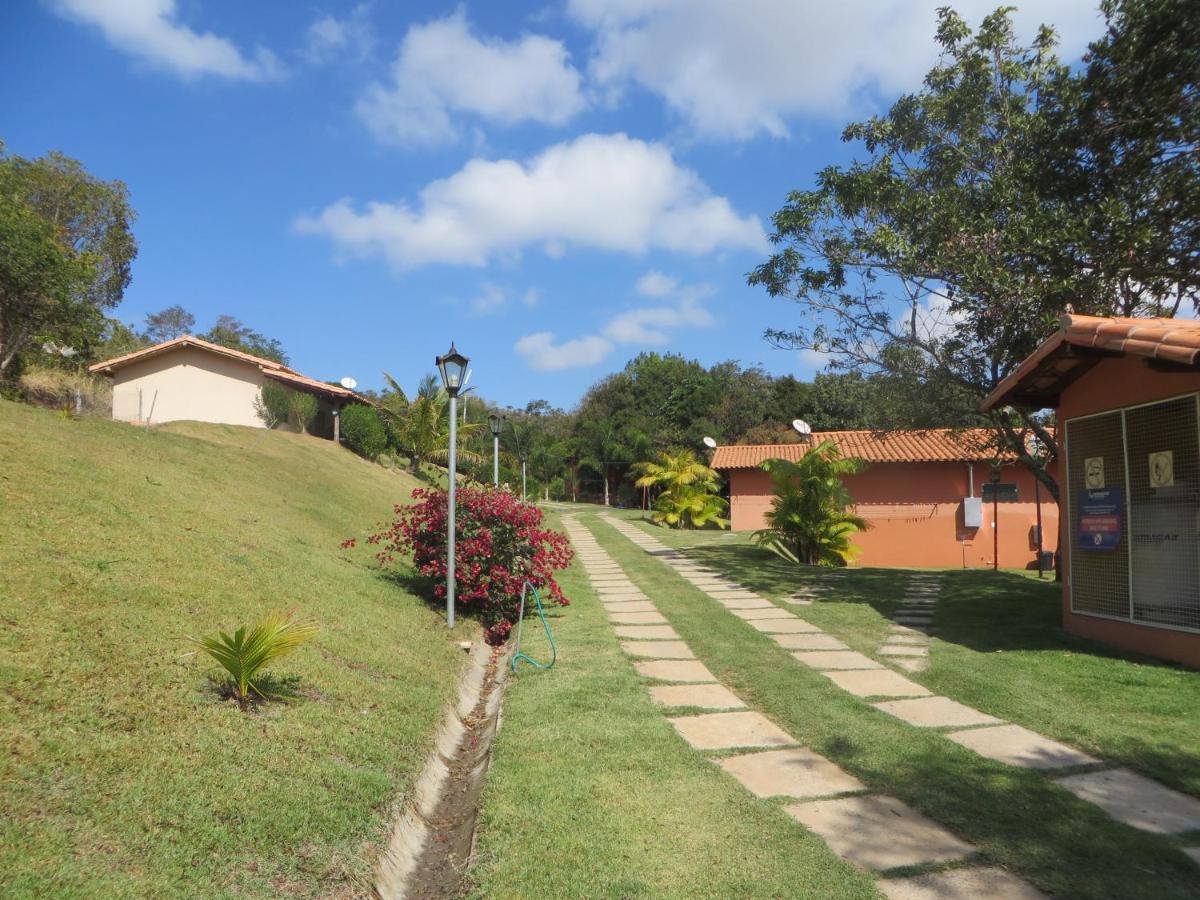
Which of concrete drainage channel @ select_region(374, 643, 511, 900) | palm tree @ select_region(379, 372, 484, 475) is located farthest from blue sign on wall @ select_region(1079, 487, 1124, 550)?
palm tree @ select_region(379, 372, 484, 475)

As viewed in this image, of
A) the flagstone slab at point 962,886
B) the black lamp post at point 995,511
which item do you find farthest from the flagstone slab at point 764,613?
the black lamp post at point 995,511

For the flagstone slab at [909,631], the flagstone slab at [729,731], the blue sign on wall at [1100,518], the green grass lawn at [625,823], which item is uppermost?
the blue sign on wall at [1100,518]

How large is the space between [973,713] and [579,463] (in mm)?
40654

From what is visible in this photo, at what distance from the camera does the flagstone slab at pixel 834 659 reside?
6.69 metres

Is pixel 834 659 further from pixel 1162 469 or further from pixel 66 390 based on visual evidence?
pixel 66 390

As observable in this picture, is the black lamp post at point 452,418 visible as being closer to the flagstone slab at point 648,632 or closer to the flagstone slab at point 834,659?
the flagstone slab at point 648,632

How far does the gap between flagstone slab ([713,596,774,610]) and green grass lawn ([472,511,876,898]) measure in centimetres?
473

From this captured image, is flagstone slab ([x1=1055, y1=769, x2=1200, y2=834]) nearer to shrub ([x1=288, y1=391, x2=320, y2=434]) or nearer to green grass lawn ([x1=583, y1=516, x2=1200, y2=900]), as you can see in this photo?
green grass lawn ([x1=583, y1=516, x2=1200, y2=900])

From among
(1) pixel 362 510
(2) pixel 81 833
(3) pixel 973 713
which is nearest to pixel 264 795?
(2) pixel 81 833

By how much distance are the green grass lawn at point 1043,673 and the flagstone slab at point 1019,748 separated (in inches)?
4.9

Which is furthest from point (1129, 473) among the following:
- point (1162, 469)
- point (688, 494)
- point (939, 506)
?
point (688, 494)

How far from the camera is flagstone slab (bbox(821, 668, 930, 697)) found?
5.77 meters

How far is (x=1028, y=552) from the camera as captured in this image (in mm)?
19281

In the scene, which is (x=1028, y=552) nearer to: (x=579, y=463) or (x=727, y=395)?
(x=727, y=395)
